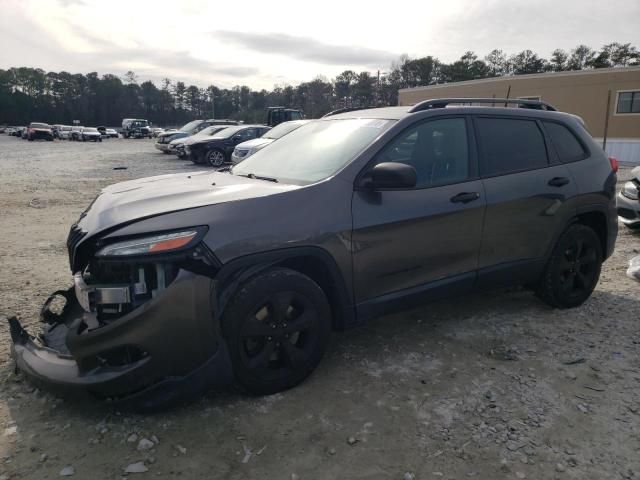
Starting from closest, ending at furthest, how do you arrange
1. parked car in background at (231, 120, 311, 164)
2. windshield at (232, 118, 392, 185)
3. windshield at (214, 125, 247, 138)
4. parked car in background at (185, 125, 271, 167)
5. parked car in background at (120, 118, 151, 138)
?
windshield at (232, 118, 392, 185), parked car in background at (231, 120, 311, 164), parked car in background at (185, 125, 271, 167), windshield at (214, 125, 247, 138), parked car in background at (120, 118, 151, 138)

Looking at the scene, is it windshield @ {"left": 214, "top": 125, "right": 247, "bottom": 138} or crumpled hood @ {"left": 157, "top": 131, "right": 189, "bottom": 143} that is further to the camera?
crumpled hood @ {"left": 157, "top": 131, "right": 189, "bottom": 143}

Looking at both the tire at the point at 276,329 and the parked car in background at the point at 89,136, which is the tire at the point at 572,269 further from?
the parked car in background at the point at 89,136

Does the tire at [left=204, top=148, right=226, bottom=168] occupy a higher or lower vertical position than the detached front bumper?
higher

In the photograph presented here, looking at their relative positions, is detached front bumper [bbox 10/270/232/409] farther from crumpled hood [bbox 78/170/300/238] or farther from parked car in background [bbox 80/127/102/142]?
parked car in background [bbox 80/127/102/142]

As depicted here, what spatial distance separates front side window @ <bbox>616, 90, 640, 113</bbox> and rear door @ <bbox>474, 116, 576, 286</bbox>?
85.3 feet

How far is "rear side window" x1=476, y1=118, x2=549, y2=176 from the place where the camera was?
12.3 feet

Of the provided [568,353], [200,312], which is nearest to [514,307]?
[568,353]

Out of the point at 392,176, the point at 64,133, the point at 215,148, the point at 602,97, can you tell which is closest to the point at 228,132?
the point at 215,148

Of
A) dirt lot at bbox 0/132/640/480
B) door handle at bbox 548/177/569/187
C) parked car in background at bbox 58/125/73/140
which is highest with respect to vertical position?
parked car in background at bbox 58/125/73/140

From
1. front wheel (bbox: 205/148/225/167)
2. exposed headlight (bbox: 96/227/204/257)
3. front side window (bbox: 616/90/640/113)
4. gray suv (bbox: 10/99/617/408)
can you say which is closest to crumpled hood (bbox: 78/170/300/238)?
gray suv (bbox: 10/99/617/408)

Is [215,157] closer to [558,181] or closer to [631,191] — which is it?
[631,191]

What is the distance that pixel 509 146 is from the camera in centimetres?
388

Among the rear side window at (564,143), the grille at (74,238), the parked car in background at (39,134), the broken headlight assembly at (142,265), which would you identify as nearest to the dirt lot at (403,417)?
the broken headlight assembly at (142,265)

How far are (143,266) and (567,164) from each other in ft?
11.7
